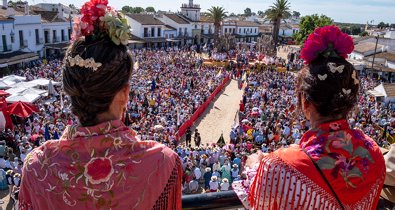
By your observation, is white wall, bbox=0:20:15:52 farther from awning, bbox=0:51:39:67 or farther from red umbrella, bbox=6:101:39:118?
red umbrella, bbox=6:101:39:118

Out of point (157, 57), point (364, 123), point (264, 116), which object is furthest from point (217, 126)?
point (157, 57)

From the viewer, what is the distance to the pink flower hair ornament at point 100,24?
152cm

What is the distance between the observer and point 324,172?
166cm

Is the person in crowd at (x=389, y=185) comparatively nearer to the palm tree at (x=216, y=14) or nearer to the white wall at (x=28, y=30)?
the white wall at (x=28, y=30)

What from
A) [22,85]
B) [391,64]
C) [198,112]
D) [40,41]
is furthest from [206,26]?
[22,85]

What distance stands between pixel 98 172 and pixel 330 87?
1172 mm

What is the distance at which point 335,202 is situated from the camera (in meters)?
1.68

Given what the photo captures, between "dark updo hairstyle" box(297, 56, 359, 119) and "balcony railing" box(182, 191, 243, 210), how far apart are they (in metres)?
0.65

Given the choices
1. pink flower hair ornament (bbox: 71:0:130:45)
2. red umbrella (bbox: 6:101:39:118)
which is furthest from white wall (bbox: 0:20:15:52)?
pink flower hair ornament (bbox: 71:0:130:45)

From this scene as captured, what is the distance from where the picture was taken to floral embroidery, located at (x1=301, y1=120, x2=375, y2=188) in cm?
166

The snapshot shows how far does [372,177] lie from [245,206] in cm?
65

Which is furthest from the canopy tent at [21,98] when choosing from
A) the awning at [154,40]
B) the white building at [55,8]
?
the awning at [154,40]

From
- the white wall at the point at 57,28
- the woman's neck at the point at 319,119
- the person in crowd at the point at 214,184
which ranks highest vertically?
the white wall at the point at 57,28

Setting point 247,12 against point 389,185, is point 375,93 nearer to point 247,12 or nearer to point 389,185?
point 389,185
